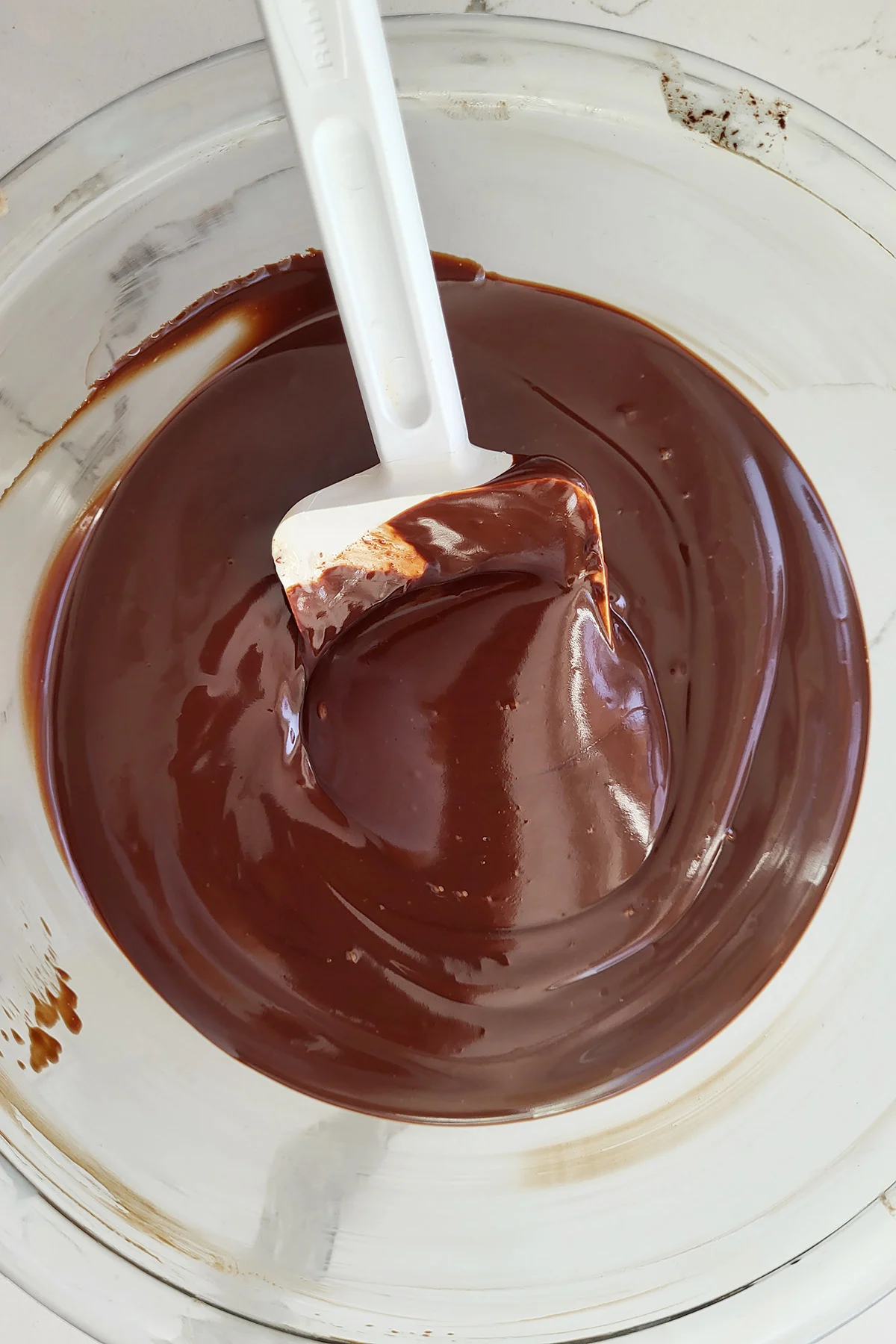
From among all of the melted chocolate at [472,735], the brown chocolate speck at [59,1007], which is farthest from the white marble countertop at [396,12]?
the brown chocolate speck at [59,1007]

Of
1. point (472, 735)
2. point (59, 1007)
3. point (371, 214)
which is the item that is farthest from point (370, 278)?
point (59, 1007)

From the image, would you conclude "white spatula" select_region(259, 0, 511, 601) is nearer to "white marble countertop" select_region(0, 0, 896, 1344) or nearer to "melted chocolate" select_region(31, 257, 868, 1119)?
"melted chocolate" select_region(31, 257, 868, 1119)

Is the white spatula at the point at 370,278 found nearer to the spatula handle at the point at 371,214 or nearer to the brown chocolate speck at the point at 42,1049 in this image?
the spatula handle at the point at 371,214

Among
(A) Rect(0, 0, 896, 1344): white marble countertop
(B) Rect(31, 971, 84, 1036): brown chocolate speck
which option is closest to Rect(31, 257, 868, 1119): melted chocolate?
(B) Rect(31, 971, 84, 1036): brown chocolate speck

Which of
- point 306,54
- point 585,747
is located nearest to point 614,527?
point 585,747

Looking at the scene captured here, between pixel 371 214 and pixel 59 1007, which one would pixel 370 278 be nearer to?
pixel 371 214
